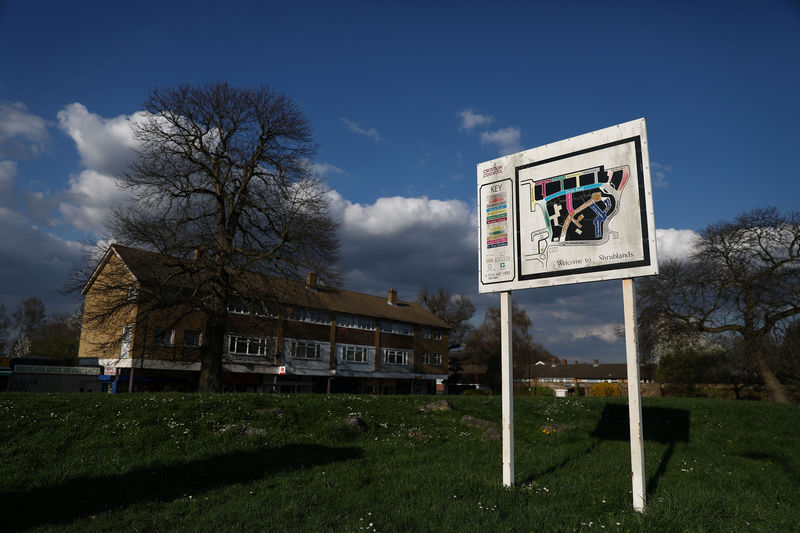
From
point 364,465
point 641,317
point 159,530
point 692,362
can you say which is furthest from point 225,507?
point 692,362

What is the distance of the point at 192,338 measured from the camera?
3769cm

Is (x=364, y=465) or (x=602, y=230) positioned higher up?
(x=602, y=230)

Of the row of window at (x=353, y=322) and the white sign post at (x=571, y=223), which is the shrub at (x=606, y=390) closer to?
the row of window at (x=353, y=322)

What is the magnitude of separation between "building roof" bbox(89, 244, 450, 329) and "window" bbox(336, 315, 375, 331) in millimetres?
689

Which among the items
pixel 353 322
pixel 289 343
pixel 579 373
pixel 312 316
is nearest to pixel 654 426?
pixel 289 343

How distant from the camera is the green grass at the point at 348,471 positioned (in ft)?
20.4

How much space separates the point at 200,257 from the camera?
75.5 feet

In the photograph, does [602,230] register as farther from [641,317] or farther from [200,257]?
[641,317]

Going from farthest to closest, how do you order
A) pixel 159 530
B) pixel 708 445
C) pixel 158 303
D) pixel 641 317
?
pixel 641 317, pixel 158 303, pixel 708 445, pixel 159 530

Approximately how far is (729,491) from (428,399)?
1034 cm

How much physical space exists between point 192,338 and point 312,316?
35.7ft

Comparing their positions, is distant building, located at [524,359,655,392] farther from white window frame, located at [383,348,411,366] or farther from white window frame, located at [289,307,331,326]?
white window frame, located at [289,307,331,326]

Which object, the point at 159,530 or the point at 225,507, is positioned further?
the point at 225,507

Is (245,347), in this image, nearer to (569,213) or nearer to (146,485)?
(146,485)
